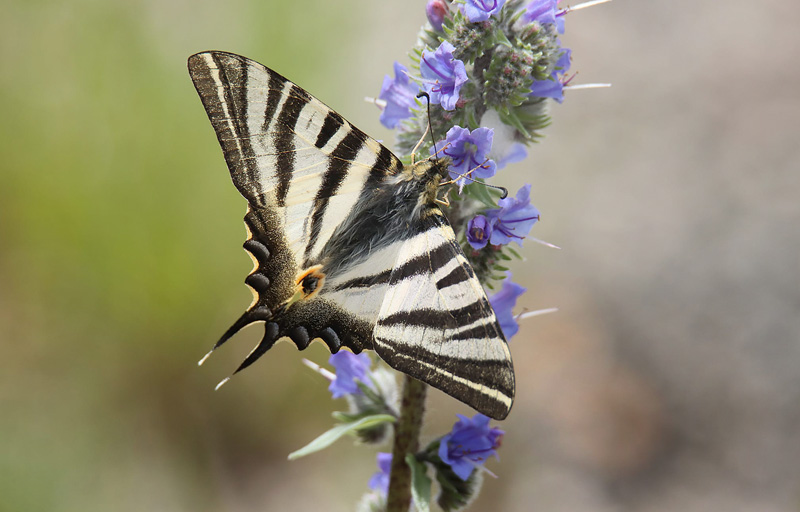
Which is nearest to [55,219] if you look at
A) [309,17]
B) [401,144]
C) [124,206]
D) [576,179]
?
[124,206]

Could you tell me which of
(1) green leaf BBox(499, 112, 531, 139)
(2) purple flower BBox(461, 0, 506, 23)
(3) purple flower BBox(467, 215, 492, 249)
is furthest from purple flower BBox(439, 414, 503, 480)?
(2) purple flower BBox(461, 0, 506, 23)

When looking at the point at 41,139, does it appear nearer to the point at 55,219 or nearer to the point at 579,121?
the point at 55,219

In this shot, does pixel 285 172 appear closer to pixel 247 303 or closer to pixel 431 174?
pixel 431 174


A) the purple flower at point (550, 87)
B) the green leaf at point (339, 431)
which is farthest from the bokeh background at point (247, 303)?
the purple flower at point (550, 87)

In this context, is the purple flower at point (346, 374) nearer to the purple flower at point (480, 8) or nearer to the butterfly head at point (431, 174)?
the butterfly head at point (431, 174)

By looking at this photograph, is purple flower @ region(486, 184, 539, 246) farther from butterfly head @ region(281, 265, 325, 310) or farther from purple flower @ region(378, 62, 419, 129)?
butterfly head @ region(281, 265, 325, 310)
